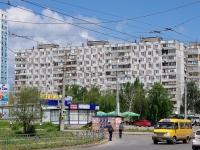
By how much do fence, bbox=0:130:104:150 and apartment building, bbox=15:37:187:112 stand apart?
74813 mm

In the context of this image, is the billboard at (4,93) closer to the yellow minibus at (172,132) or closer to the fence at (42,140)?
the fence at (42,140)

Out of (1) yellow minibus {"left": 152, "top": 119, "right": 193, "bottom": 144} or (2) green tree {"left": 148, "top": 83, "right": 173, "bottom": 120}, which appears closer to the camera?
(1) yellow minibus {"left": 152, "top": 119, "right": 193, "bottom": 144}

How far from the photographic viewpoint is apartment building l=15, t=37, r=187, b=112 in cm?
11288

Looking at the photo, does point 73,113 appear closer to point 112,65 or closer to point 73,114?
point 73,114

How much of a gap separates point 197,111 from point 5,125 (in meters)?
68.1

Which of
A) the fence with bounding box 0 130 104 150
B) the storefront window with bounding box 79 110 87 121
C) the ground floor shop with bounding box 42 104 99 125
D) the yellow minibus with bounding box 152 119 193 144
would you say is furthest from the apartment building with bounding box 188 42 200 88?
the fence with bounding box 0 130 104 150

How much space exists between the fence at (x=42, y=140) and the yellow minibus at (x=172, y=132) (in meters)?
5.07

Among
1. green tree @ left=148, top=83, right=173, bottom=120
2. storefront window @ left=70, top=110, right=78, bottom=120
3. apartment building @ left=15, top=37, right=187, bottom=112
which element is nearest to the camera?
storefront window @ left=70, top=110, right=78, bottom=120

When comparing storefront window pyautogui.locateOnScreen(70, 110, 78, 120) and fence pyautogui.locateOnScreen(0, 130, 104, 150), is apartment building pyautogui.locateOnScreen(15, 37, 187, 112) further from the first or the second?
fence pyautogui.locateOnScreen(0, 130, 104, 150)

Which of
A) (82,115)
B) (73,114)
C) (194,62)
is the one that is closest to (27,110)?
(73,114)

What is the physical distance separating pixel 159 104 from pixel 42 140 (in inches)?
2476

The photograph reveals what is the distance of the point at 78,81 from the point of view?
418ft

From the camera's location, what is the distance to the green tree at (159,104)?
86000mm

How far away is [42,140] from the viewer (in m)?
25.4
